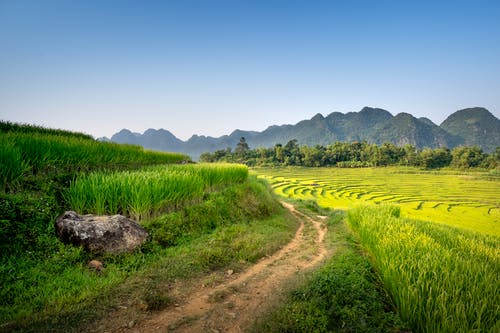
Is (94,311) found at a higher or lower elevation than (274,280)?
higher

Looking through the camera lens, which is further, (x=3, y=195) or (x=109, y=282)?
(x=3, y=195)

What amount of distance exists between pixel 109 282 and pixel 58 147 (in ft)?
17.2

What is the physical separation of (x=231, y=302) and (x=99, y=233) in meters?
2.99

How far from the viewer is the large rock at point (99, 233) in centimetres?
473

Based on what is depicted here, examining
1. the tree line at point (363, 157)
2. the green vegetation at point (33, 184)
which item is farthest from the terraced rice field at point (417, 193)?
the green vegetation at point (33, 184)

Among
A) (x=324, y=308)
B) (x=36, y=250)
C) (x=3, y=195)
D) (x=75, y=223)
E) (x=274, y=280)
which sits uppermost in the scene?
(x=3, y=195)

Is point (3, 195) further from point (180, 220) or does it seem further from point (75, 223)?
point (180, 220)

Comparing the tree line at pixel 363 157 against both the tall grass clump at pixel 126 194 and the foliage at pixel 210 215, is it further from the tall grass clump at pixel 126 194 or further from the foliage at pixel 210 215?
the tall grass clump at pixel 126 194

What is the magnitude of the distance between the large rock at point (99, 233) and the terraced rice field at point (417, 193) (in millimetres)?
23586

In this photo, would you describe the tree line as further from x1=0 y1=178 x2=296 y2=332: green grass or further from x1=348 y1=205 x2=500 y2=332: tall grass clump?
x1=348 y1=205 x2=500 y2=332: tall grass clump

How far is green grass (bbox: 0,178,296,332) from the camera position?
314 centimetres

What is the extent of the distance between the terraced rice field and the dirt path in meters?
21.1

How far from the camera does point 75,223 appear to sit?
481cm

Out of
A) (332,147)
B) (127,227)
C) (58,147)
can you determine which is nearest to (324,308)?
(127,227)
